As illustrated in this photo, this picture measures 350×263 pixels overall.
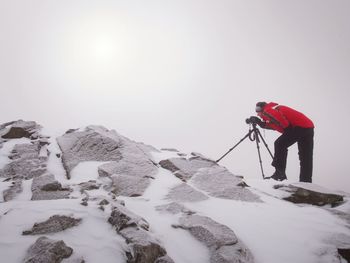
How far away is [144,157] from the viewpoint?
29.6ft

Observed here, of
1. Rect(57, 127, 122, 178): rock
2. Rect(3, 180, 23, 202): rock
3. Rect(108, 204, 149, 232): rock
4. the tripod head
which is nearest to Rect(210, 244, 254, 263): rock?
Rect(108, 204, 149, 232): rock

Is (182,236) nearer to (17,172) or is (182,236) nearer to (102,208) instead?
(102,208)

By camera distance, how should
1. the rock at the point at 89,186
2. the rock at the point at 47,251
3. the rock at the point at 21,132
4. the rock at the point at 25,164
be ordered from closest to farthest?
the rock at the point at 47,251 < the rock at the point at 89,186 < the rock at the point at 25,164 < the rock at the point at 21,132

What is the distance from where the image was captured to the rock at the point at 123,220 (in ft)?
14.1

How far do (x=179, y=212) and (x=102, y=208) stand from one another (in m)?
1.54

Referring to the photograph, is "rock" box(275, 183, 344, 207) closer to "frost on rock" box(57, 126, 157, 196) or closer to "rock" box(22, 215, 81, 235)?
"frost on rock" box(57, 126, 157, 196)

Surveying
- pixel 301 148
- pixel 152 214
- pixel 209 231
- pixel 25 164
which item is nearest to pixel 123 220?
pixel 152 214

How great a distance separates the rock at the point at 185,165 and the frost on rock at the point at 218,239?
3214 millimetres

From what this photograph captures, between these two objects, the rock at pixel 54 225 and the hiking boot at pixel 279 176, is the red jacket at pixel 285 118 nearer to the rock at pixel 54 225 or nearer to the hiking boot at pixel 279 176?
the hiking boot at pixel 279 176

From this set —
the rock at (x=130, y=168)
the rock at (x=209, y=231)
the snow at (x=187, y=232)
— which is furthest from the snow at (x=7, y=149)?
the rock at (x=209, y=231)

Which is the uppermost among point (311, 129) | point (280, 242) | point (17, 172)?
point (311, 129)

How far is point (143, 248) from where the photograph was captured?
373cm

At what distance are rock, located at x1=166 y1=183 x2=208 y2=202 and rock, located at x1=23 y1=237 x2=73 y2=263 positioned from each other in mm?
3079

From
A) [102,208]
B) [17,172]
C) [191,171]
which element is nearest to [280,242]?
[102,208]
